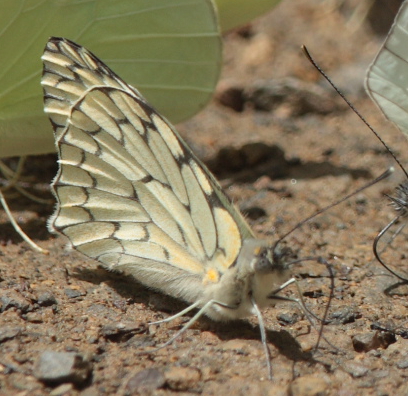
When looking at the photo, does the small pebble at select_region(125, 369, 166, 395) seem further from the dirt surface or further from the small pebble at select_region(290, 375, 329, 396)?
the small pebble at select_region(290, 375, 329, 396)

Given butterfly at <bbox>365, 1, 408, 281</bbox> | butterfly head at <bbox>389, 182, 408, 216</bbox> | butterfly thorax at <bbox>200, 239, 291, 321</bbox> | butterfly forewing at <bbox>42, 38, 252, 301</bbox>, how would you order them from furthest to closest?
butterfly head at <bbox>389, 182, 408, 216</bbox> < butterfly at <bbox>365, 1, 408, 281</bbox> < butterfly forewing at <bbox>42, 38, 252, 301</bbox> < butterfly thorax at <bbox>200, 239, 291, 321</bbox>

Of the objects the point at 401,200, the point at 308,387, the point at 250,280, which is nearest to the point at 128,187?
the point at 250,280

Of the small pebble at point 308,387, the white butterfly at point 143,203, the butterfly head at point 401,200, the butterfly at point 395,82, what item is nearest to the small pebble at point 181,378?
the white butterfly at point 143,203

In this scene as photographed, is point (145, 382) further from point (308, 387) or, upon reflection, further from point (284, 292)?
point (284, 292)

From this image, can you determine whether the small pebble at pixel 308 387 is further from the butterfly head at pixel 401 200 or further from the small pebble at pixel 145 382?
the butterfly head at pixel 401 200

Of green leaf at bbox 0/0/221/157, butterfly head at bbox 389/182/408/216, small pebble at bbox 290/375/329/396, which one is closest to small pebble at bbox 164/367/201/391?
small pebble at bbox 290/375/329/396

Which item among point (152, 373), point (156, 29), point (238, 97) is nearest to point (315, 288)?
point (152, 373)
